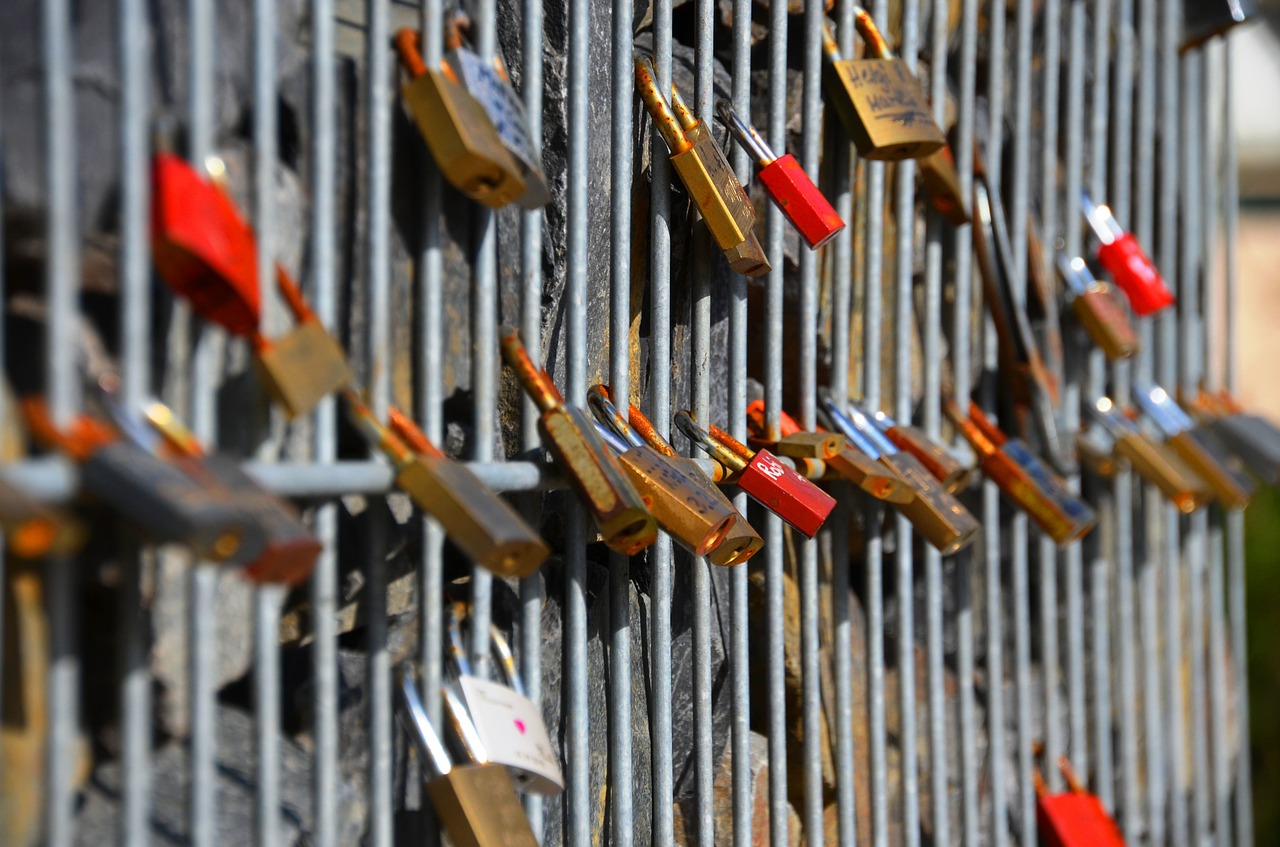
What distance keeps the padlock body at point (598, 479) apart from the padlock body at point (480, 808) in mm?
217

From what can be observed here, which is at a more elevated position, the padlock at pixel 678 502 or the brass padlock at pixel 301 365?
the brass padlock at pixel 301 365

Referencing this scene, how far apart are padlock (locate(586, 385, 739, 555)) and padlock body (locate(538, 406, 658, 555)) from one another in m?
0.04

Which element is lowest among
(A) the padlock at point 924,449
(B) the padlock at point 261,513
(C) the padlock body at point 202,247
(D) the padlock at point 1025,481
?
(D) the padlock at point 1025,481

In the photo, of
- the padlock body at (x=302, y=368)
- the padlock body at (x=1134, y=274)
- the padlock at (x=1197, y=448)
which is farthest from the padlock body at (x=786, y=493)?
the padlock at (x=1197, y=448)

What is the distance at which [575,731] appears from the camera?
121 centimetres

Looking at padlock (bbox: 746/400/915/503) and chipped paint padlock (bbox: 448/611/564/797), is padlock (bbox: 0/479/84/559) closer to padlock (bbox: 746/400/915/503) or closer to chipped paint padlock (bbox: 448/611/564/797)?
chipped paint padlock (bbox: 448/611/564/797)

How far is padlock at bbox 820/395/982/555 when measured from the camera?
1510 millimetres

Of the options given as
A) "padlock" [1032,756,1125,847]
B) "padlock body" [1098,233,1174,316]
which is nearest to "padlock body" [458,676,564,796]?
"padlock" [1032,756,1125,847]

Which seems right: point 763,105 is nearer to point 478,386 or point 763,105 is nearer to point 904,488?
point 904,488

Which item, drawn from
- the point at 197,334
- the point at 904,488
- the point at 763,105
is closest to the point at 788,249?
the point at 763,105

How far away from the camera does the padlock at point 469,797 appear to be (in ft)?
3.33

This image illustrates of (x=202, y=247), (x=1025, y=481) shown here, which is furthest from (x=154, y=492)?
(x=1025, y=481)

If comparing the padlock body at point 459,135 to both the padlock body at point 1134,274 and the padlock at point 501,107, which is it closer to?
the padlock at point 501,107

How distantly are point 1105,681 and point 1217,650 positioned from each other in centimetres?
62
